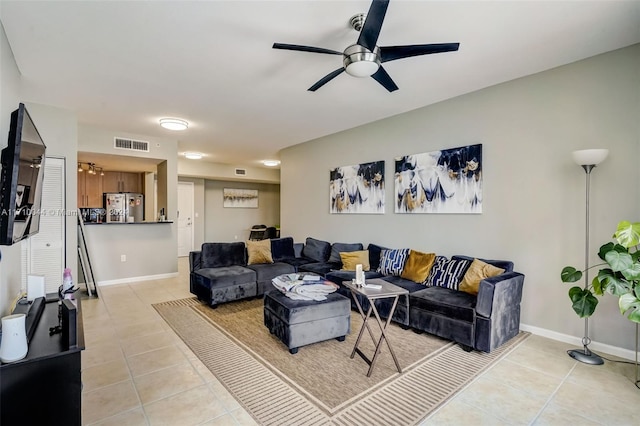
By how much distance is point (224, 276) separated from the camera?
163 inches

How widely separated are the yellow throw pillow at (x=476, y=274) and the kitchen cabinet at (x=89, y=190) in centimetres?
860

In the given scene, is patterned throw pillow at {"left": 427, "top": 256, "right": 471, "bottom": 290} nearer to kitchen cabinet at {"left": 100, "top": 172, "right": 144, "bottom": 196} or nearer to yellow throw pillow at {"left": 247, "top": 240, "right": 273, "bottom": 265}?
yellow throw pillow at {"left": 247, "top": 240, "right": 273, "bottom": 265}

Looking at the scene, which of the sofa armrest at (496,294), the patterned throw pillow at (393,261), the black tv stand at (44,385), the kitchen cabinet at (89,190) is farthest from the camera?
the kitchen cabinet at (89,190)

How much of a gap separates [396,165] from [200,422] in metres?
3.74

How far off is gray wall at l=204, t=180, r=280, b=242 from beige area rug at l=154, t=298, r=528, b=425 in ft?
19.3

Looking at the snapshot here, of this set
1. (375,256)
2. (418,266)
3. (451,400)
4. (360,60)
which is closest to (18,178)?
(360,60)

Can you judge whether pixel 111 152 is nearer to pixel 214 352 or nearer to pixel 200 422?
pixel 214 352

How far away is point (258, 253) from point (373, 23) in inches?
147

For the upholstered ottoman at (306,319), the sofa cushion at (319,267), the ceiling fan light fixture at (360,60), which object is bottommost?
the upholstered ottoman at (306,319)

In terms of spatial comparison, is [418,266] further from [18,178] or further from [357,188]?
[18,178]

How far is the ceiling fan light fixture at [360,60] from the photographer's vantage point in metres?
2.21

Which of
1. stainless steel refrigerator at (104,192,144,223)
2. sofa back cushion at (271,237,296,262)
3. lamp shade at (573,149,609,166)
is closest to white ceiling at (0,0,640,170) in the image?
lamp shade at (573,149,609,166)

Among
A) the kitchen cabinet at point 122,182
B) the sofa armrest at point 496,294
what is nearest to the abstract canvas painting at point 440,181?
the sofa armrest at point 496,294

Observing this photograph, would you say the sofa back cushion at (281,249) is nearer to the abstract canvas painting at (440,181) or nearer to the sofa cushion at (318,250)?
the sofa cushion at (318,250)
